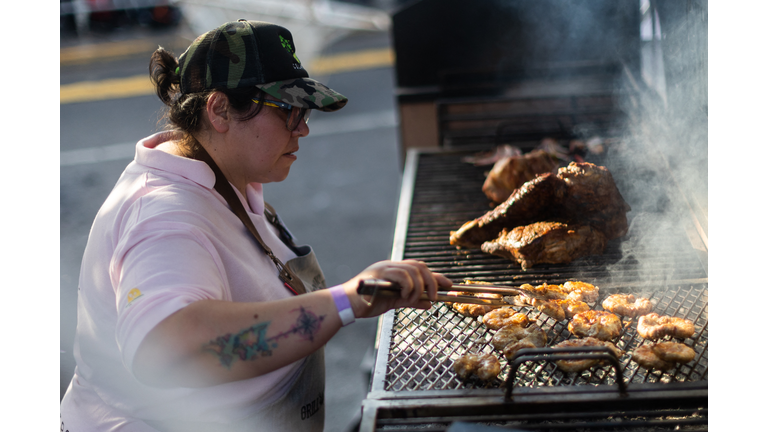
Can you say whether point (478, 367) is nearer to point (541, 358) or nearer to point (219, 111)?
point (541, 358)

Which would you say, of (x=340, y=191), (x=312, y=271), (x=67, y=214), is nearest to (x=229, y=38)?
(x=312, y=271)

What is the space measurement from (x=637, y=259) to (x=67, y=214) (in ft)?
26.5

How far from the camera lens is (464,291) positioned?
2455 millimetres

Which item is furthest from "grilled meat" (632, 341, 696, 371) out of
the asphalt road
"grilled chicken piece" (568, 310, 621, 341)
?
the asphalt road

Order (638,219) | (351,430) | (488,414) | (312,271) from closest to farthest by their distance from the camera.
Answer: (488,414) → (312,271) → (638,219) → (351,430)

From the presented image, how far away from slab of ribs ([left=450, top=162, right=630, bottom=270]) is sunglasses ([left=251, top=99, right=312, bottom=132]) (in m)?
1.39

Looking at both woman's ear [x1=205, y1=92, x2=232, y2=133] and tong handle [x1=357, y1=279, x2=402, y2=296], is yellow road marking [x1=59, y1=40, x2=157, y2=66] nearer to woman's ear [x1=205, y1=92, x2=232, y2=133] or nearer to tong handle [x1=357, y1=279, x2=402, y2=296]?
woman's ear [x1=205, y1=92, x2=232, y2=133]

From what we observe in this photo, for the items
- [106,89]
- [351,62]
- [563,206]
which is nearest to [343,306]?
[563,206]

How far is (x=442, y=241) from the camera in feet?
11.2

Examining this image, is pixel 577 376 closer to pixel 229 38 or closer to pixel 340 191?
pixel 229 38

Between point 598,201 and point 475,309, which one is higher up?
point 598,201

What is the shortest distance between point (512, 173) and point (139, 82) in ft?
42.3

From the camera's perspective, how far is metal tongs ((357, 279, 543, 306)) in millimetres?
1854

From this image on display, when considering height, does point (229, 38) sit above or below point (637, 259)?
above
